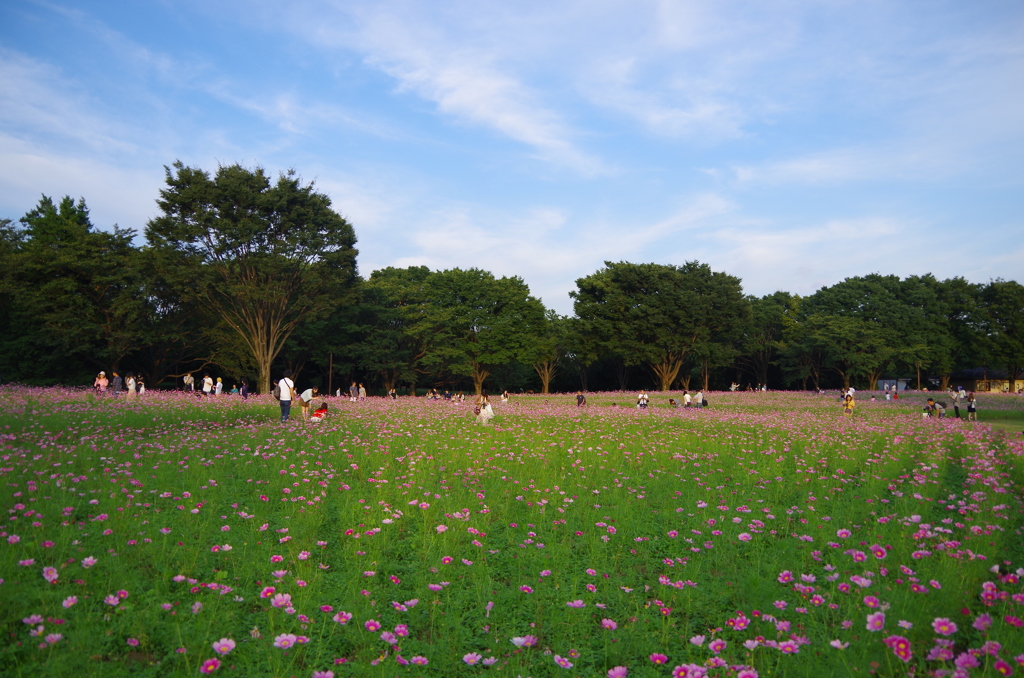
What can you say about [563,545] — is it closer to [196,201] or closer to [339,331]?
[196,201]

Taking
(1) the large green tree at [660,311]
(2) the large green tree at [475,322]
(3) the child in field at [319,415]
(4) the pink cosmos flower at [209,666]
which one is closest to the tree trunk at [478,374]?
(2) the large green tree at [475,322]

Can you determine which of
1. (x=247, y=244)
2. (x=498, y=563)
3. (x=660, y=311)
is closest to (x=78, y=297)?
(x=247, y=244)

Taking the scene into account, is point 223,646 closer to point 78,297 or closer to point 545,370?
point 78,297

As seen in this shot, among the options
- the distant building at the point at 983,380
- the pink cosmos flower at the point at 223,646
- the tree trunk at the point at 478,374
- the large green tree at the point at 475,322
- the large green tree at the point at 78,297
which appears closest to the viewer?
the pink cosmos flower at the point at 223,646

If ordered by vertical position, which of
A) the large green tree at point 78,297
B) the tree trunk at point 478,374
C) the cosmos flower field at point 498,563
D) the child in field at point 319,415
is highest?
the large green tree at point 78,297

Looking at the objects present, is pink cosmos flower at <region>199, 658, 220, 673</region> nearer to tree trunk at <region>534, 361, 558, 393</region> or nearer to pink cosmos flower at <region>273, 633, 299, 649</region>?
pink cosmos flower at <region>273, 633, 299, 649</region>

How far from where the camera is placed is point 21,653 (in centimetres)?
371

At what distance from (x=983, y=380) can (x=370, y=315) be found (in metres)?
80.0

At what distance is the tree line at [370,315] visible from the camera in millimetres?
32469

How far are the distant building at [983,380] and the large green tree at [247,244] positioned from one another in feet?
265

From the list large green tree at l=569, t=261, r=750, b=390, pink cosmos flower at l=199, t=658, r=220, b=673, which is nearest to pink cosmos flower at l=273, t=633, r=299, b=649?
pink cosmos flower at l=199, t=658, r=220, b=673

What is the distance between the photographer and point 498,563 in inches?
225

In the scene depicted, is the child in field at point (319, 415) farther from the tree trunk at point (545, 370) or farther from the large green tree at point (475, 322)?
the tree trunk at point (545, 370)

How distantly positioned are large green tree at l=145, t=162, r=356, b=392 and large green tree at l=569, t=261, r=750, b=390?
3031cm
